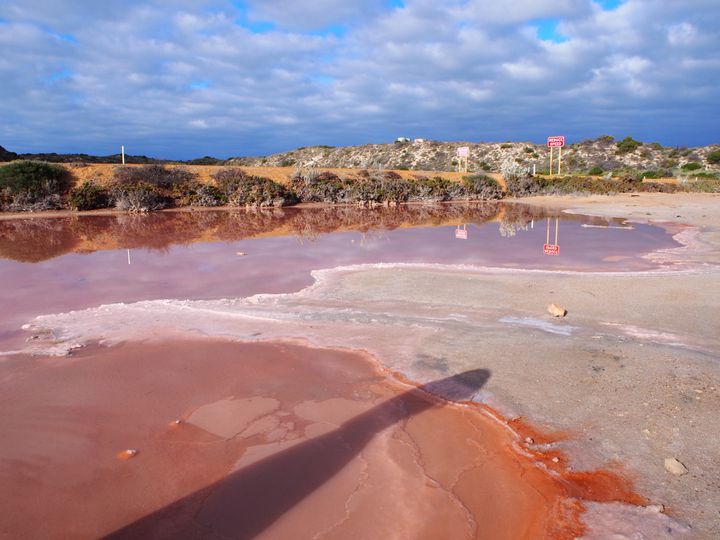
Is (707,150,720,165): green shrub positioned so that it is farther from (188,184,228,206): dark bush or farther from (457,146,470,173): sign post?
(188,184,228,206): dark bush

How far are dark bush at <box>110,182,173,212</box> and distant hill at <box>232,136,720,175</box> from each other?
1177 inches

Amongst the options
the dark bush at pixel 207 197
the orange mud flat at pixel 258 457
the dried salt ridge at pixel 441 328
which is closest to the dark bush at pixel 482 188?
the dark bush at pixel 207 197

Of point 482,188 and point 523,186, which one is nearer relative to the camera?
point 482,188

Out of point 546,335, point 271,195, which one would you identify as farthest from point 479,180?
point 546,335

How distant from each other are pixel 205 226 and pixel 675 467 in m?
17.6

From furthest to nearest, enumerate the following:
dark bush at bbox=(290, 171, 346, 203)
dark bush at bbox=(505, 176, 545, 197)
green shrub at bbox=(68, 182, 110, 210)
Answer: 1. dark bush at bbox=(505, 176, 545, 197)
2. dark bush at bbox=(290, 171, 346, 203)
3. green shrub at bbox=(68, 182, 110, 210)

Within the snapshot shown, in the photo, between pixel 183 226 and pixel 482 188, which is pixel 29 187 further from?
pixel 482 188

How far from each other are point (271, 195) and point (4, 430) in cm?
2480

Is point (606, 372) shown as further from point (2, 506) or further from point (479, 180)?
point (479, 180)

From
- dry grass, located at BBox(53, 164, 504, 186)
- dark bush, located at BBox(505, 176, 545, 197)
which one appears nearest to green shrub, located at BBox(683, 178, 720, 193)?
dark bush, located at BBox(505, 176, 545, 197)

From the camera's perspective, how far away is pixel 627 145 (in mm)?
58188

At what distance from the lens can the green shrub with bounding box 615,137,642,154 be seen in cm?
5753

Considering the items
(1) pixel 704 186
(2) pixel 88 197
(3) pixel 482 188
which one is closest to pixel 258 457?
(2) pixel 88 197

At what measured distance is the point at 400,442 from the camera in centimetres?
401
